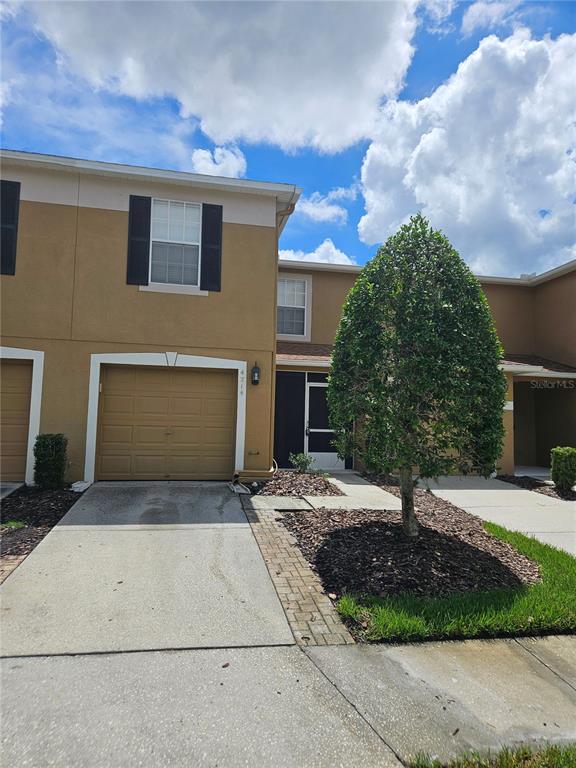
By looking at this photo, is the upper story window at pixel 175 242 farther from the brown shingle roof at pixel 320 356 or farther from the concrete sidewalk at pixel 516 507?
the concrete sidewalk at pixel 516 507

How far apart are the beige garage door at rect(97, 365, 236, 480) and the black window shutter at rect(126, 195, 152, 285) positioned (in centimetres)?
177

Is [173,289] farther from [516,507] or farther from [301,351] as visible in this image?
[516,507]

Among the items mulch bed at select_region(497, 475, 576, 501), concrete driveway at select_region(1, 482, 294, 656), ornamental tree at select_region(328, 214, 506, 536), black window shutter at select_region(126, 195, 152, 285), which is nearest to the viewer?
concrete driveway at select_region(1, 482, 294, 656)

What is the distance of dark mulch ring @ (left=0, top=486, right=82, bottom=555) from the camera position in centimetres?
539

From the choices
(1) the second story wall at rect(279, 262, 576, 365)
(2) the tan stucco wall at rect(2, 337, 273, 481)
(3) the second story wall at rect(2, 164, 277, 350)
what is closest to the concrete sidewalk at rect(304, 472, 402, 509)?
(3) the second story wall at rect(2, 164, 277, 350)

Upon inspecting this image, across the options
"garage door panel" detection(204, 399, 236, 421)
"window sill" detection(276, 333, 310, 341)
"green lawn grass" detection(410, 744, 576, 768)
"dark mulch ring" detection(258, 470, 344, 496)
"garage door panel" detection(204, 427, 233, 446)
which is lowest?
"green lawn grass" detection(410, 744, 576, 768)

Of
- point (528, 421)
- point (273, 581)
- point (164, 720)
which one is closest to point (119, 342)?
point (273, 581)

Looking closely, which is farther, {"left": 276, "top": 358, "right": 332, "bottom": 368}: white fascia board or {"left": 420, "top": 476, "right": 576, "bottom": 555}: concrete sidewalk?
{"left": 276, "top": 358, "right": 332, "bottom": 368}: white fascia board

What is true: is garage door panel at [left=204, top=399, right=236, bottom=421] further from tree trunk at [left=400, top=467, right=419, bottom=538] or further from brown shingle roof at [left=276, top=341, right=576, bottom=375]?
tree trunk at [left=400, top=467, right=419, bottom=538]

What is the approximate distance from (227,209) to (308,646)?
26.4 ft

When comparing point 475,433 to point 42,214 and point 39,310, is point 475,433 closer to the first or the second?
point 39,310

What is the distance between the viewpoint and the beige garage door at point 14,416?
8.36m

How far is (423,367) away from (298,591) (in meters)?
2.75

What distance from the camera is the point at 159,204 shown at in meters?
9.02
